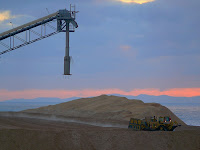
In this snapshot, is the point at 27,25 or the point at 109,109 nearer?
the point at 27,25

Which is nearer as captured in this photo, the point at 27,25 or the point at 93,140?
the point at 93,140

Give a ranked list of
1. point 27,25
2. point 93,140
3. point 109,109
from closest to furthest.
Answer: point 93,140, point 27,25, point 109,109

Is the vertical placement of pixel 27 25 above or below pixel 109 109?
above

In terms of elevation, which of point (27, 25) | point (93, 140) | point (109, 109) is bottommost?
point (93, 140)

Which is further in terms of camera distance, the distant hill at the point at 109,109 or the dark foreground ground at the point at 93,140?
the distant hill at the point at 109,109

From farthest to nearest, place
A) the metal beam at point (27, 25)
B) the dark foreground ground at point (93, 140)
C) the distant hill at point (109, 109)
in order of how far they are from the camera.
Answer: the distant hill at point (109, 109) < the metal beam at point (27, 25) < the dark foreground ground at point (93, 140)

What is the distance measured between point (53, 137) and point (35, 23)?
22.9 m

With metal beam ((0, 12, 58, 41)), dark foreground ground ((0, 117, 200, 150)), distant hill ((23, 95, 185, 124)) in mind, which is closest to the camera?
dark foreground ground ((0, 117, 200, 150))

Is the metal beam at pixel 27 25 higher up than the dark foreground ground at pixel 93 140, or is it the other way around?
the metal beam at pixel 27 25

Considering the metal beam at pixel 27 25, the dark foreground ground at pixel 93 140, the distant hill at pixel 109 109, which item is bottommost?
the dark foreground ground at pixel 93 140

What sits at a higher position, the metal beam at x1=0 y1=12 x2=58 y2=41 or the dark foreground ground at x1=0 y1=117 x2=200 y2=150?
the metal beam at x1=0 y1=12 x2=58 y2=41

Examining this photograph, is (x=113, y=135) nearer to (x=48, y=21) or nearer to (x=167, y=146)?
(x=167, y=146)

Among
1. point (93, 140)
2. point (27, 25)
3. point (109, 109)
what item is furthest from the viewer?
point (109, 109)

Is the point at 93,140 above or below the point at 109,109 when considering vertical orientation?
below
